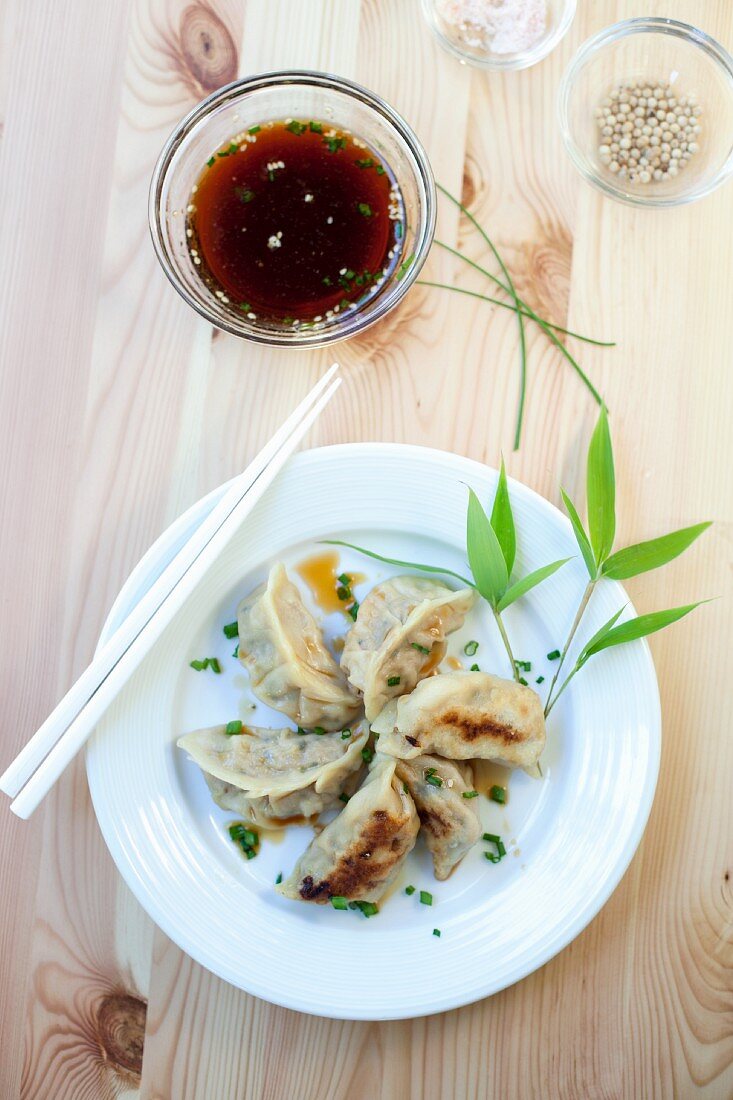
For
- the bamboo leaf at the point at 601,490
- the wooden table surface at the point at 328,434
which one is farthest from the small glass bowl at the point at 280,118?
the bamboo leaf at the point at 601,490

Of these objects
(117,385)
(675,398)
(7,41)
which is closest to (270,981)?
(117,385)

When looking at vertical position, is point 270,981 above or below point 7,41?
below

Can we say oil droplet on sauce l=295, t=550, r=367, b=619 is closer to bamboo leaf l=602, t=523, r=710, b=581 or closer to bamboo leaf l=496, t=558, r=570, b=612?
bamboo leaf l=496, t=558, r=570, b=612

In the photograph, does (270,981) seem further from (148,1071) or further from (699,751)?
(699,751)

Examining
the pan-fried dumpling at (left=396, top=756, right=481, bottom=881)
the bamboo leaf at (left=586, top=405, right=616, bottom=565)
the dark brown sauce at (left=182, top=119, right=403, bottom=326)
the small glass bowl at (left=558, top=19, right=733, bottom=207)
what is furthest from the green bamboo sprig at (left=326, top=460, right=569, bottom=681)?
the small glass bowl at (left=558, top=19, right=733, bottom=207)

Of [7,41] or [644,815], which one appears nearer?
[644,815]

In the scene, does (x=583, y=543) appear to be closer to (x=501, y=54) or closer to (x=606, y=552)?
(x=606, y=552)
